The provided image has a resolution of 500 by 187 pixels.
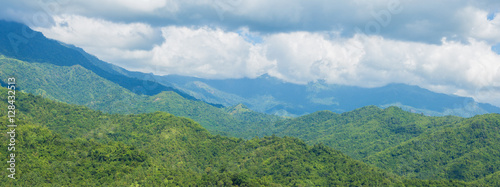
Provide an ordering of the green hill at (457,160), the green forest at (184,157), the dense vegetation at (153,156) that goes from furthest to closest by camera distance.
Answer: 1. the green hill at (457,160)
2. the green forest at (184,157)
3. the dense vegetation at (153,156)

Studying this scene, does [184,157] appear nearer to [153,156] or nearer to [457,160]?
[153,156]

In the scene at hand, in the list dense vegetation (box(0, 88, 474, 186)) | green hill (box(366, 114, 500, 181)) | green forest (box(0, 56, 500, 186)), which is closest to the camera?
dense vegetation (box(0, 88, 474, 186))

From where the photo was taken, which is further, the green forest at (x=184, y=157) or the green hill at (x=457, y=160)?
the green hill at (x=457, y=160)

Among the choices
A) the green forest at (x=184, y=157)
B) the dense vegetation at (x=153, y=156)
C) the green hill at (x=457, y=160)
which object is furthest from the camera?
the green hill at (x=457, y=160)

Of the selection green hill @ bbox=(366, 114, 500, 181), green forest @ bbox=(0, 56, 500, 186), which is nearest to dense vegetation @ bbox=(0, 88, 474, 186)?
green forest @ bbox=(0, 56, 500, 186)

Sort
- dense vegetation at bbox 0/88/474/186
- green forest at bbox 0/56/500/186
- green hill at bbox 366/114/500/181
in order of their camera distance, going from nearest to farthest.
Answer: dense vegetation at bbox 0/88/474/186 → green forest at bbox 0/56/500/186 → green hill at bbox 366/114/500/181

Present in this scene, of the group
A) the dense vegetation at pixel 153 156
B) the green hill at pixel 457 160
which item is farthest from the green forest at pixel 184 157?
the green hill at pixel 457 160

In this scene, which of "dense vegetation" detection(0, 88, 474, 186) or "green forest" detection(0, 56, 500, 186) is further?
"green forest" detection(0, 56, 500, 186)

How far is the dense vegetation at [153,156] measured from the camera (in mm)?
96125

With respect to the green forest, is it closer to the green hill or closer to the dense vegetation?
the dense vegetation

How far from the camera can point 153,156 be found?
472ft

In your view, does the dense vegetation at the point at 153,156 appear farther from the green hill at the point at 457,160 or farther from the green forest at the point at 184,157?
the green hill at the point at 457,160

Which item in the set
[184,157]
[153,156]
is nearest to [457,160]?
[184,157]

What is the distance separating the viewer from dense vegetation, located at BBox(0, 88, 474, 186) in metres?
96.1
